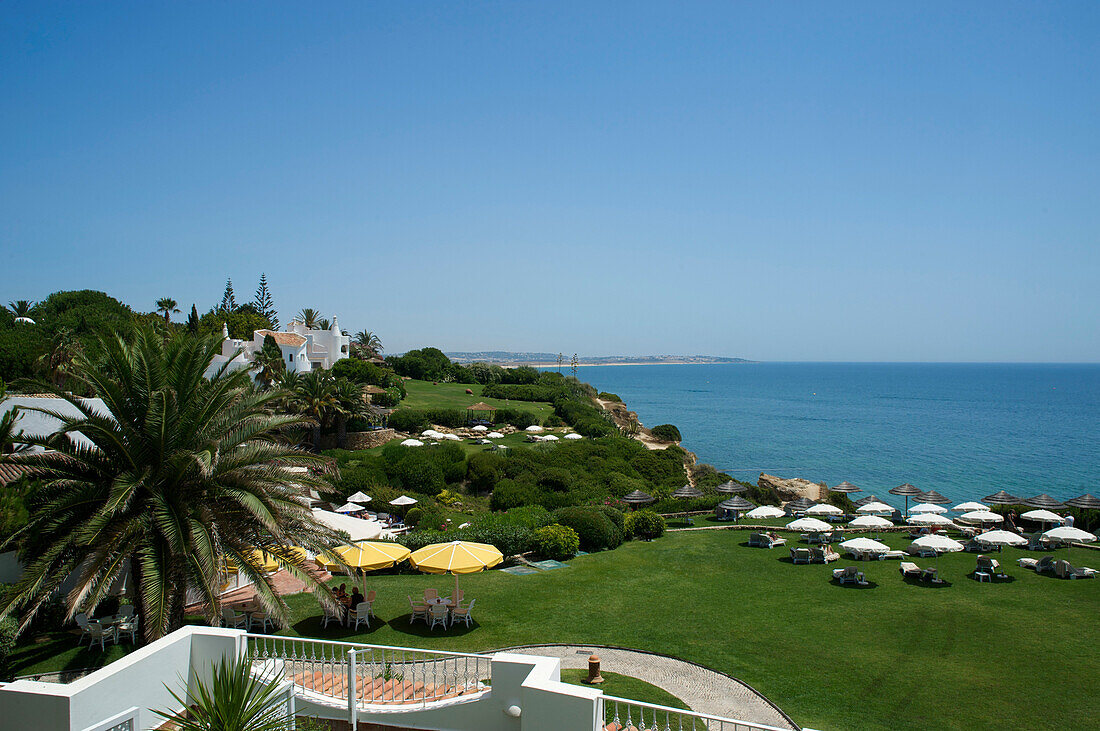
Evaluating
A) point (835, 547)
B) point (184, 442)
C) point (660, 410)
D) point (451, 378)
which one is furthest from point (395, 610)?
point (660, 410)

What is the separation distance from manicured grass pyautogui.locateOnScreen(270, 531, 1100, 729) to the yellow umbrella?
1.54 meters

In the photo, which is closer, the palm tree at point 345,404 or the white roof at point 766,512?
the white roof at point 766,512

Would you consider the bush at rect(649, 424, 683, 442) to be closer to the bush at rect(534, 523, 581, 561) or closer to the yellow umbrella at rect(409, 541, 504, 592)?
the bush at rect(534, 523, 581, 561)

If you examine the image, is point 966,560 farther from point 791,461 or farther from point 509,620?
point 791,461

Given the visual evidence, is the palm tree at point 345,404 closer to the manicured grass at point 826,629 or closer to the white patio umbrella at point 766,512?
the manicured grass at point 826,629

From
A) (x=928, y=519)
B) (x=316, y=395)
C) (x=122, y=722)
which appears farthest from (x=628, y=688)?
(x=316, y=395)

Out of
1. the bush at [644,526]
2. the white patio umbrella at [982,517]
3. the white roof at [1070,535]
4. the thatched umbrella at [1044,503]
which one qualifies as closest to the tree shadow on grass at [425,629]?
the bush at [644,526]

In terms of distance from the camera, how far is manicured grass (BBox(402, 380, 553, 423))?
6028cm

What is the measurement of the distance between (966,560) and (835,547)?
4180 millimetres

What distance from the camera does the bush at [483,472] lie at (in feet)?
119

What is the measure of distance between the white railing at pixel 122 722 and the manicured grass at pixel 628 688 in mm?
6431

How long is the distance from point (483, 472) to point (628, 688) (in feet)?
81.7

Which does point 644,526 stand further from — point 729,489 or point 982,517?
point 982,517

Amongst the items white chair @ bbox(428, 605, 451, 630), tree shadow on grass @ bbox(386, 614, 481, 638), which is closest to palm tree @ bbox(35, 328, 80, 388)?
tree shadow on grass @ bbox(386, 614, 481, 638)
